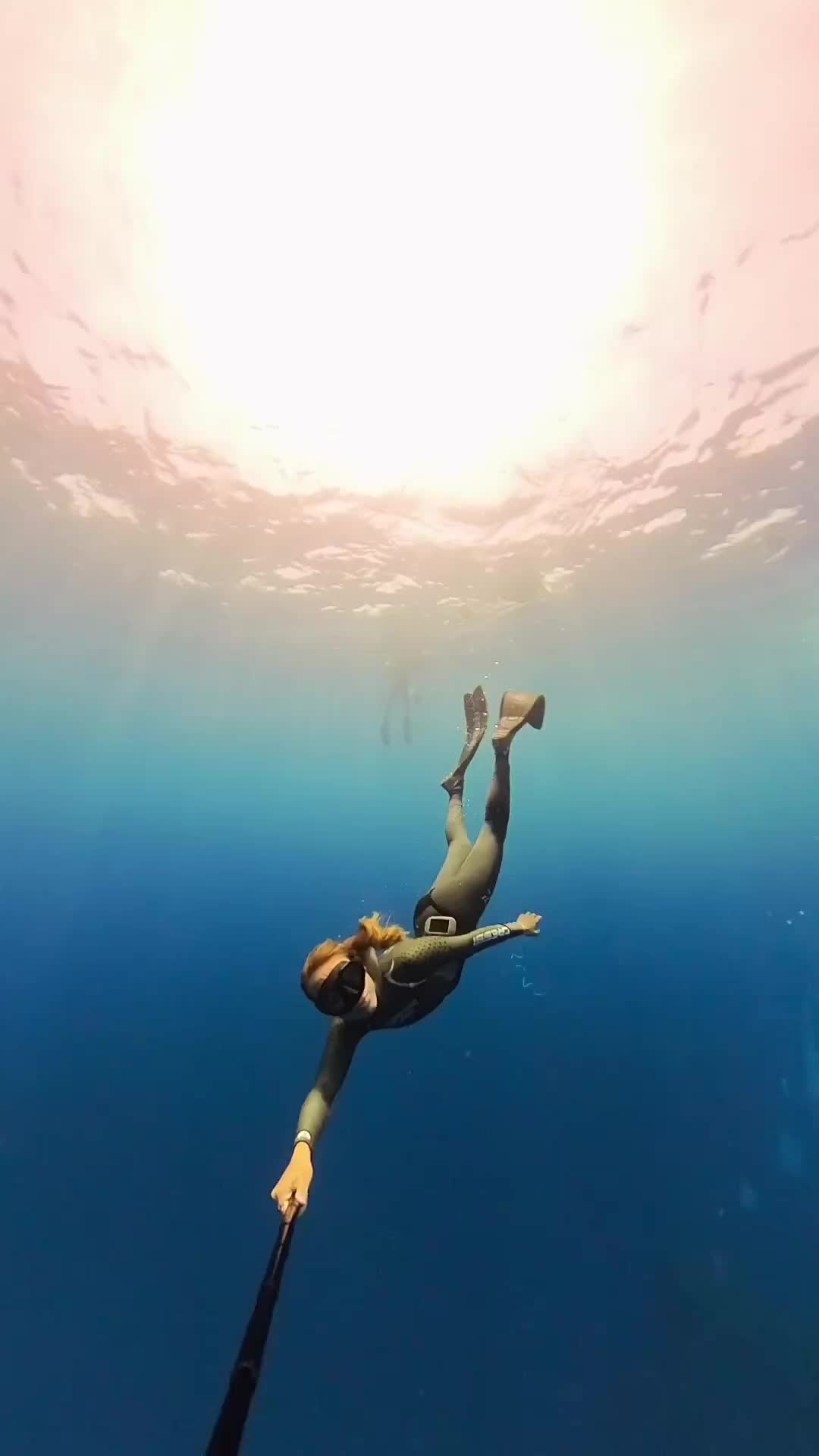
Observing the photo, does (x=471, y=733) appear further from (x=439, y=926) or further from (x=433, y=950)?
(x=433, y=950)

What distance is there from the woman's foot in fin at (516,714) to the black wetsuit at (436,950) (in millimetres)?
197

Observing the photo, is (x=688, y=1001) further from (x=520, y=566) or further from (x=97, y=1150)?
(x=97, y=1150)

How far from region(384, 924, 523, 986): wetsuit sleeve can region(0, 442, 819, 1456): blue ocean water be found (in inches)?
29.9

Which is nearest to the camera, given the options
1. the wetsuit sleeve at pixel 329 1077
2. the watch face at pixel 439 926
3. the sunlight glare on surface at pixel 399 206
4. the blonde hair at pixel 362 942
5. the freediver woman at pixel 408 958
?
the wetsuit sleeve at pixel 329 1077

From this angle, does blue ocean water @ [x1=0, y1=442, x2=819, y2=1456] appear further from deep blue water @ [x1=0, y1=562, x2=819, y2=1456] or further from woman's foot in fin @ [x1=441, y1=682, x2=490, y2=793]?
woman's foot in fin @ [x1=441, y1=682, x2=490, y2=793]

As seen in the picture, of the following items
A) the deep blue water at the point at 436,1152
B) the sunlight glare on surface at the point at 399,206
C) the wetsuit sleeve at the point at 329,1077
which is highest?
the sunlight glare on surface at the point at 399,206

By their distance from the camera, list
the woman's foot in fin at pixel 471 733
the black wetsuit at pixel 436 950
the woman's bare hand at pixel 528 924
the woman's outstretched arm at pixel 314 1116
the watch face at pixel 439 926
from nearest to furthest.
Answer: the woman's outstretched arm at pixel 314 1116 < the black wetsuit at pixel 436 950 < the woman's bare hand at pixel 528 924 < the watch face at pixel 439 926 < the woman's foot in fin at pixel 471 733

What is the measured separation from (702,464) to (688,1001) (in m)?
20.3

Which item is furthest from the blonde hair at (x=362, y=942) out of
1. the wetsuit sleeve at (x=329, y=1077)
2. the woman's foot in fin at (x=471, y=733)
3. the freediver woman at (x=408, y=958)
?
the woman's foot in fin at (x=471, y=733)

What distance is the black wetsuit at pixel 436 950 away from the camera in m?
4.22

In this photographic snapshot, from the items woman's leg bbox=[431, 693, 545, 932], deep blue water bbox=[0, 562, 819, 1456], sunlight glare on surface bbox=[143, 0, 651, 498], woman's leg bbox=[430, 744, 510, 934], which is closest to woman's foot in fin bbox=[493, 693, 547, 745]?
woman's leg bbox=[431, 693, 545, 932]

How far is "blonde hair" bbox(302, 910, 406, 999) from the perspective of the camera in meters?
4.05

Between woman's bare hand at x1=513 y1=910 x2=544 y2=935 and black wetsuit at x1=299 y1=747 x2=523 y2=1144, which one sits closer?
black wetsuit at x1=299 y1=747 x2=523 y2=1144

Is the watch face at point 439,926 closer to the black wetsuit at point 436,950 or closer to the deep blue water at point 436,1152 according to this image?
the black wetsuit at point 436,950
